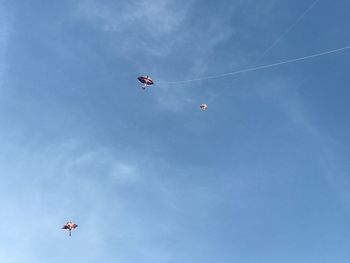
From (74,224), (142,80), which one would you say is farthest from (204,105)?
(74,224)

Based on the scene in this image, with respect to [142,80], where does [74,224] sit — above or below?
below

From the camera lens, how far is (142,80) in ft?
300

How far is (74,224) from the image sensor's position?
291ft

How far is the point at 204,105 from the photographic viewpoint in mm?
89250

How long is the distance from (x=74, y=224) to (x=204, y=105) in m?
32.8

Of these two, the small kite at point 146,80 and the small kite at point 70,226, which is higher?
the small kite at point 146,80

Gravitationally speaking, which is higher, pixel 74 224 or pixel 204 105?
pixel 204 105

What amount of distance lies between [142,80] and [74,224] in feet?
98.0

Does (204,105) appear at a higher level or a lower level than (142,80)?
lower

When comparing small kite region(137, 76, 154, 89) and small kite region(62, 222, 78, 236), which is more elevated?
small kite region(137, 76, 154, 89)

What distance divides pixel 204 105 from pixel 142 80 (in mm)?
12901

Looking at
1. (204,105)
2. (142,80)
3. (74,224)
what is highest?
(142,80)

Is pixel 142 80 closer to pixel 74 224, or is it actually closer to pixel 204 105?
pixel 204 105
